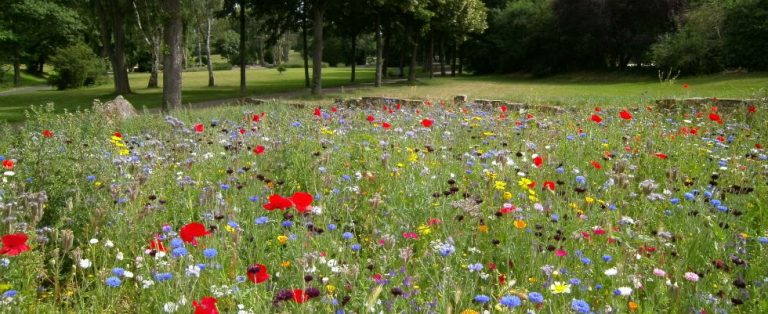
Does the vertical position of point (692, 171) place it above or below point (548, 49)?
below

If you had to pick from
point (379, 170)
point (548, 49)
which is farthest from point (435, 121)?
point (548, 49)

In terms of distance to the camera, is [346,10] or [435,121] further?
[346,10]

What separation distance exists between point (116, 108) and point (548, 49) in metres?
39.3

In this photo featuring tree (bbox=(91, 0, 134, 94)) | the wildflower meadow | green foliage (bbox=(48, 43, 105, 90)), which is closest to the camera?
the wildflower meadow

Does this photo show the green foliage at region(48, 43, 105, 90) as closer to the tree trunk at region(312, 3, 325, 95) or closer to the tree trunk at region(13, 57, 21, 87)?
the tree trunk at region(13, 57, 21, 87)

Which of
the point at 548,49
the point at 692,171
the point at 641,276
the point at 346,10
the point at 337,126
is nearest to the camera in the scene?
the point at 641,276

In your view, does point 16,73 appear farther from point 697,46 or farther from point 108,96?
point 697,46

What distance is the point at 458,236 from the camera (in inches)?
127

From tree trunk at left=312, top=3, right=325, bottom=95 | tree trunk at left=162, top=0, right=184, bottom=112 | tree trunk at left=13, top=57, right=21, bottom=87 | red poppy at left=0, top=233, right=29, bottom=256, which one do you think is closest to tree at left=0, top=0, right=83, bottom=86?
tree trunk at left=13, top=57, right=21, bottom=87

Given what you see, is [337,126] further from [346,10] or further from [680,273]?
[346,10]

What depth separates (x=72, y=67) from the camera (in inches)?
1462

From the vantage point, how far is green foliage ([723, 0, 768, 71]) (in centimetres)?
2973

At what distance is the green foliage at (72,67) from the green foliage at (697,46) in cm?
3641

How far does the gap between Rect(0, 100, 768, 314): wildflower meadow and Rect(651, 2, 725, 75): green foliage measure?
30.1m
